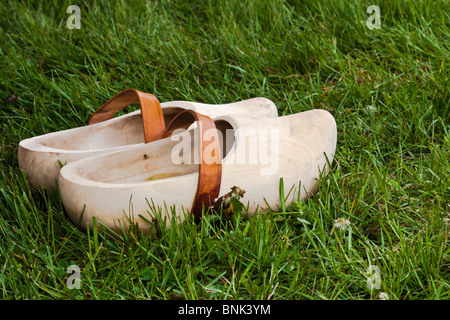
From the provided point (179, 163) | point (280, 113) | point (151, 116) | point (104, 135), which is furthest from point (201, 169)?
point (280, 113)

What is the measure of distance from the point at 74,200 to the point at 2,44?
6.85 feet

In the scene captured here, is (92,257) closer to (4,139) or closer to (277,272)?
(277,272)

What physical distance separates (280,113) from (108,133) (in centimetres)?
86

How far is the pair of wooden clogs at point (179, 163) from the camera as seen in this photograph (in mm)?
1846

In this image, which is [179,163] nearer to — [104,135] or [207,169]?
[207,169]

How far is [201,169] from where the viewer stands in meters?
1.84

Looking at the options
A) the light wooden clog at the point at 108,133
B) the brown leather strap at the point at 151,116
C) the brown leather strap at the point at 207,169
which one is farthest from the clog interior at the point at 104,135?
the brown leather strap at the point at 207,169

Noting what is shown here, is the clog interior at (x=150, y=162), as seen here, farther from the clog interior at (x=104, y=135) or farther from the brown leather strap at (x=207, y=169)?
the clog interior at (x=104, y=135)

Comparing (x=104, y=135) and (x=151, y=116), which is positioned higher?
(x=151, y=116)

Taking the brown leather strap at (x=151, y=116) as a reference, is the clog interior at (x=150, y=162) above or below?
below

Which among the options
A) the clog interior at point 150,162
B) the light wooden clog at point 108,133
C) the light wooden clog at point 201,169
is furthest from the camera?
the light wooden clog at point 108,133

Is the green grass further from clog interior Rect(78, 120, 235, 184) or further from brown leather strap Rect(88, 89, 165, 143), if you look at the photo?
brown leather strap Rect(88, 89, 165, 143)

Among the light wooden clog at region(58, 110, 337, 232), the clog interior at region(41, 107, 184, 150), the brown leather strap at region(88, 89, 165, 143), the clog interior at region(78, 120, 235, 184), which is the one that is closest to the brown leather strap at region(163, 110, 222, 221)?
the light wooden clog at region(58, 110, 337, 232)

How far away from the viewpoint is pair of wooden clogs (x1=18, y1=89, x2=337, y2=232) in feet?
6.06
